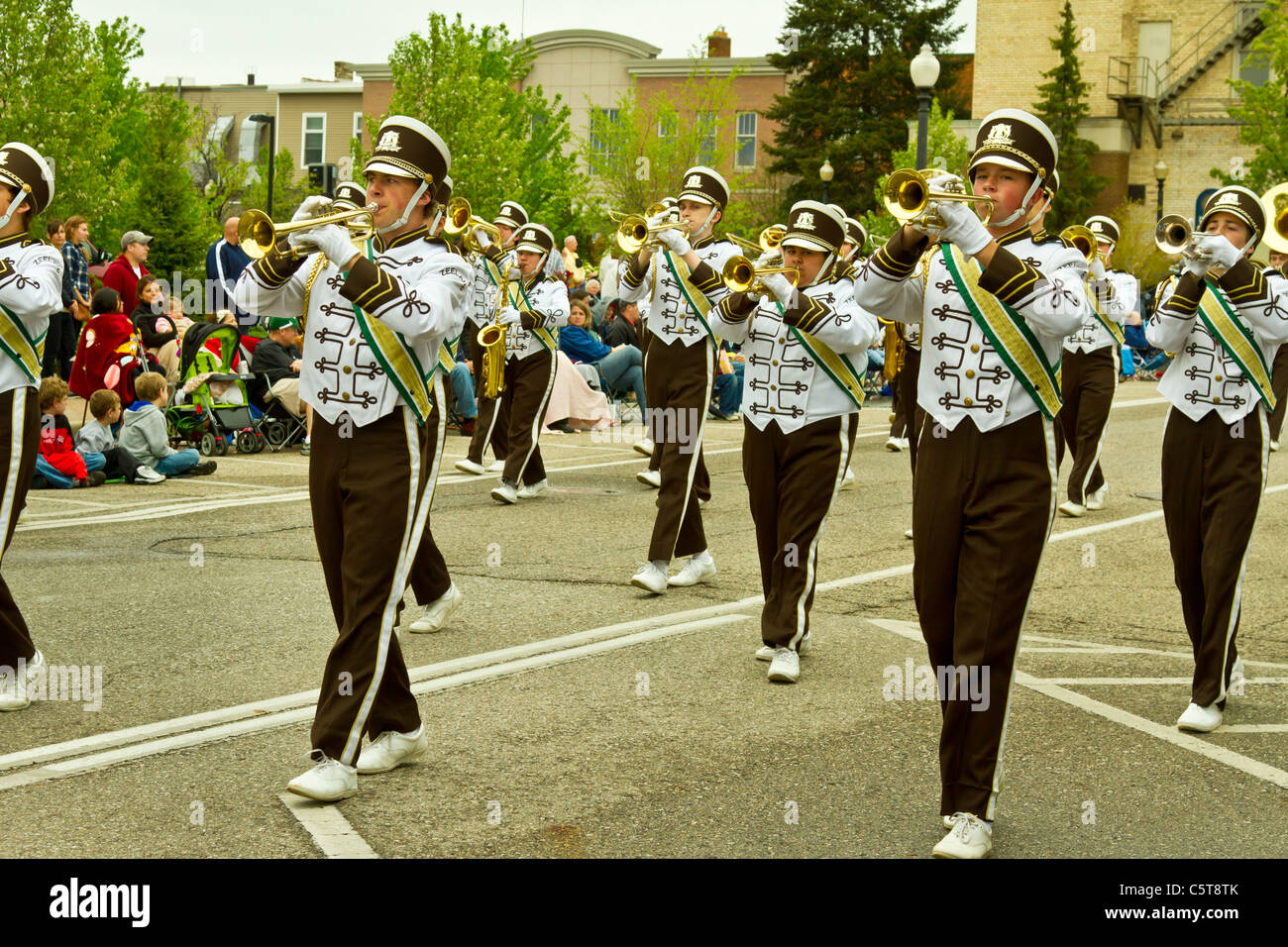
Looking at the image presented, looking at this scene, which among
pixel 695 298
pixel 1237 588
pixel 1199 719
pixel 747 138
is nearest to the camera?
pixel 1199 719

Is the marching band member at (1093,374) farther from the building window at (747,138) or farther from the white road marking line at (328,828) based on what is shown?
the building window at (747,138)

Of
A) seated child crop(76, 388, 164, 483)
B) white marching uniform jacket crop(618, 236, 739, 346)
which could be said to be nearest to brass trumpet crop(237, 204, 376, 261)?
white marching uniform jacket crop(618, 236, 739, 346)

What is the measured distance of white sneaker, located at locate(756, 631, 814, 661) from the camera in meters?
7.64

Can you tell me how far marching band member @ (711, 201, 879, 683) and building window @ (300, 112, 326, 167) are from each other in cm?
5561

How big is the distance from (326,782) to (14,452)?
2287 millimetres

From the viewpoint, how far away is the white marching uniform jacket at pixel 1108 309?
12898mm

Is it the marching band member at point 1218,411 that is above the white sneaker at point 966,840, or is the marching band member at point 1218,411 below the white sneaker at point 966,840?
above

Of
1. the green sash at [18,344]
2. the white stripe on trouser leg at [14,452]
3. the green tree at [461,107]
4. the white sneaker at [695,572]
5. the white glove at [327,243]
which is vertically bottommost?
the white sneaker at [695,572]

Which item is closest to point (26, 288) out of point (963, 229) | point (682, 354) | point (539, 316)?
point (963, 229)

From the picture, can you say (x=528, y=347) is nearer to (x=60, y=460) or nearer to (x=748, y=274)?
(x=60, y=460)

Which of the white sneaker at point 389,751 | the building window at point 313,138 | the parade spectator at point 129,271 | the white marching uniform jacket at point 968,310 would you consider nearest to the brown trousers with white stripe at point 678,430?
the white sneaker at point 389,751

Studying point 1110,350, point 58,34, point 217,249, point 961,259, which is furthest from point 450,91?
point 961,259

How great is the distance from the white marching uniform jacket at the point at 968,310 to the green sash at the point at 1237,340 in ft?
6.35

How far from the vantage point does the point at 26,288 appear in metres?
6.65
